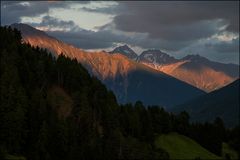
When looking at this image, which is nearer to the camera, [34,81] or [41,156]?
[41,156]

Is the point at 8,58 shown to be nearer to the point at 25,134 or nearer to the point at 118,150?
the point at 25,134

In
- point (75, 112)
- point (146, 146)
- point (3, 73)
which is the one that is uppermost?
point (3, 73)

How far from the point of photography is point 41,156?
150 m

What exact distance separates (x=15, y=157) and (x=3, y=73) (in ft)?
130

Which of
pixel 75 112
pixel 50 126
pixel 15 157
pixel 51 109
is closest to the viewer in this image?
pixel 15 157

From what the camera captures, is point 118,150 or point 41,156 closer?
point 41,156

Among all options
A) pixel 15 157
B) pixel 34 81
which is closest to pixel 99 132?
pixel 34 81

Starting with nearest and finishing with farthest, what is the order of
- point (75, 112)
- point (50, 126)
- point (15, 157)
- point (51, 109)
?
point (15, 157) < point (50, 126) < point (51, 109) < point (75, 112)

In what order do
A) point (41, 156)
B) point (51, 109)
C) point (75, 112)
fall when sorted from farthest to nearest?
1. point (75, 112)
2. point (51, 109)
3. point (41, 156)

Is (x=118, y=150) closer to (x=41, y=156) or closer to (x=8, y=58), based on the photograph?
(x=41, y=156)

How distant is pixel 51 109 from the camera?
175m

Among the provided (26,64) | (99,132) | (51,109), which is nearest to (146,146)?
(99,132)

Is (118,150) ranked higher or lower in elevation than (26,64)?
lower

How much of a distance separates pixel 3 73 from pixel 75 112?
31261 millimetres
